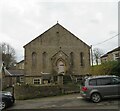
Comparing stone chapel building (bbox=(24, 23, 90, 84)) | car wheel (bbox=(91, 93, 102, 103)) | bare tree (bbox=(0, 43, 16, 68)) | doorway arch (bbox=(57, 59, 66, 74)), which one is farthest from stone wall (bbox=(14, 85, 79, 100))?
bare tree (bbox=(0, 43, 16, 68))

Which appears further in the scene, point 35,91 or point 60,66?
point 60,66

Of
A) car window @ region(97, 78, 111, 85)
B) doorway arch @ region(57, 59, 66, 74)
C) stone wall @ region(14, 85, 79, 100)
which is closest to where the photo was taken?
car window @ region(97, 78, 111, 85)

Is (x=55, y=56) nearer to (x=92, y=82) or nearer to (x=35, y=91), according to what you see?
(x=35, y=91)

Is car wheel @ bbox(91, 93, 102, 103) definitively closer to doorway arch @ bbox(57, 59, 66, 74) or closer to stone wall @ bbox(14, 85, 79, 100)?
stone wall @ bbox(14, 85, 79, 100)

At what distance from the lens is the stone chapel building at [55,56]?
133 feet

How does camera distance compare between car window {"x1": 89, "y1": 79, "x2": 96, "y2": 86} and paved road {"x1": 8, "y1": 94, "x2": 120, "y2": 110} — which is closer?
paved road {"x1": 8, "y1": 94, "x2": 120, "y2": 110}

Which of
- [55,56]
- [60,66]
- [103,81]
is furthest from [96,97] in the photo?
[60,66]

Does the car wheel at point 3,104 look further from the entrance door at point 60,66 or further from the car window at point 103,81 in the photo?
the entrance door at point 60,66

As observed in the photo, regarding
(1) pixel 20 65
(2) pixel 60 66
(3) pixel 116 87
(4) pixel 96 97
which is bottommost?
(4) pixel 96 97

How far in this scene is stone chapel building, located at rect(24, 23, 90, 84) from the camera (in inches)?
1602

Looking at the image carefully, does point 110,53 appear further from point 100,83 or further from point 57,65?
point 100,83

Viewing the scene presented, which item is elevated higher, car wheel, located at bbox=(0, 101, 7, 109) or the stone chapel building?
the stone chapel building

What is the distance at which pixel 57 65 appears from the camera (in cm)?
4156

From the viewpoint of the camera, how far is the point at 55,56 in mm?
41375
